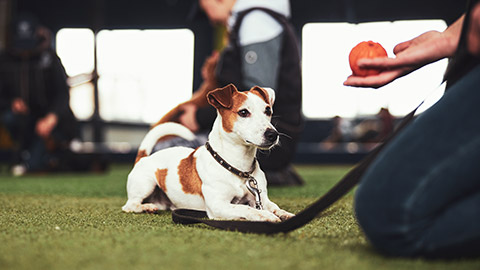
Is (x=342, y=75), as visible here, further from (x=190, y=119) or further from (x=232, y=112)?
(x=232, y=112)

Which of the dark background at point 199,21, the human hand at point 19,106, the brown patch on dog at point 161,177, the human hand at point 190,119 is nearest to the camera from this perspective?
the brown patch on dog at point 161,177

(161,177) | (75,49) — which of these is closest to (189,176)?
(161,177)

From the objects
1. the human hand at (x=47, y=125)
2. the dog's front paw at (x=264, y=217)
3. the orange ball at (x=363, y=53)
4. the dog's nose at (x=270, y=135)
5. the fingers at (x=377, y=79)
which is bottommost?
the human hand at (x=47, y=125)

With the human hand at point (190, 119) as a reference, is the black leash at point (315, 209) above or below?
above

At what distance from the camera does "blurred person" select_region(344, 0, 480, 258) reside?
2.78ft

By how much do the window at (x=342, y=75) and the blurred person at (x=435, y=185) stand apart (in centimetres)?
730

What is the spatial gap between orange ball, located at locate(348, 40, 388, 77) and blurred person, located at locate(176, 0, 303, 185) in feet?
2.77

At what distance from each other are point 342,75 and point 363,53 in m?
7.22

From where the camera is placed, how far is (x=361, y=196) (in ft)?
3.04

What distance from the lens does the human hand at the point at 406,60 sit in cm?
98

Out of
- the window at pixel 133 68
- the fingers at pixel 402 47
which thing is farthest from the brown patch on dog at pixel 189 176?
A: the window at pixel 133 68

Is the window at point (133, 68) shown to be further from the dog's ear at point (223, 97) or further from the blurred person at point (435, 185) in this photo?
the blurred person at point (435, 185)

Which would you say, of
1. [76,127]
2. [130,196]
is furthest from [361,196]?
[76,127]

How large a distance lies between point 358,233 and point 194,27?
7.88 meters
